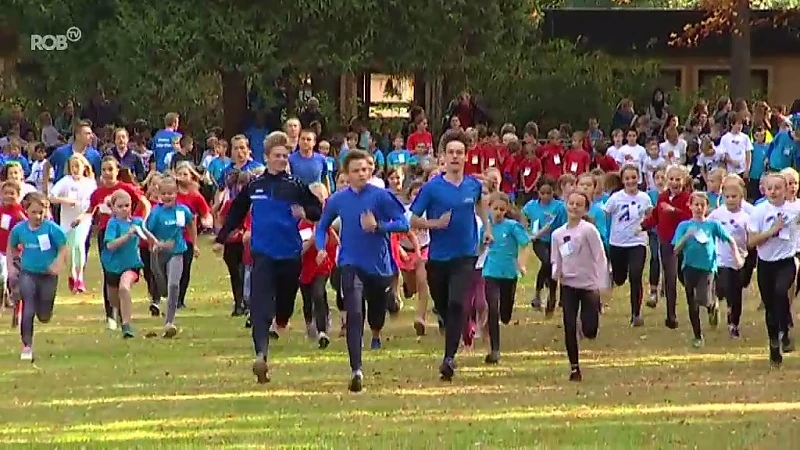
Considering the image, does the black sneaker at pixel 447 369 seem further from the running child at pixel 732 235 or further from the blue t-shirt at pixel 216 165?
the blue t-shirt at pixel 216 165

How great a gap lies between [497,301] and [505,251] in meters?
0.44

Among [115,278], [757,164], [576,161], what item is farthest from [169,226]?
[757,164]

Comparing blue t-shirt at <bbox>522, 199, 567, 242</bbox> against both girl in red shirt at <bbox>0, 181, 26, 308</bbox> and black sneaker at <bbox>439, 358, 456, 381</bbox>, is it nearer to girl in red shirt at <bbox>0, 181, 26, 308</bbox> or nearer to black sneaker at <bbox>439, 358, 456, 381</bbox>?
black sneaker at <bbox>439, 358, 456, 381</bbox>

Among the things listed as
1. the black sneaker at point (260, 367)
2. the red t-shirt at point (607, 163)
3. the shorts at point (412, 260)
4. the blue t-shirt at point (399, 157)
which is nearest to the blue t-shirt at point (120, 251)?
the shorts at point (412, 260)

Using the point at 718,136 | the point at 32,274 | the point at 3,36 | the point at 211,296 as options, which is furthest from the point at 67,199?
the point at 3,36

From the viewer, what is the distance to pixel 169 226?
16.8 metres

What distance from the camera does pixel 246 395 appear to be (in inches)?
503

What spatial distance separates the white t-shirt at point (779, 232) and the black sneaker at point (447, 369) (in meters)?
2.68

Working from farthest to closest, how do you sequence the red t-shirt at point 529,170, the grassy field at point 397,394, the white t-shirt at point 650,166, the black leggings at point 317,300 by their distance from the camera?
the red t-shirt at point 529,170 < the white t-shirt at point 650,166 < the black leggings at point 317,300 < the grassy field at point 397,394

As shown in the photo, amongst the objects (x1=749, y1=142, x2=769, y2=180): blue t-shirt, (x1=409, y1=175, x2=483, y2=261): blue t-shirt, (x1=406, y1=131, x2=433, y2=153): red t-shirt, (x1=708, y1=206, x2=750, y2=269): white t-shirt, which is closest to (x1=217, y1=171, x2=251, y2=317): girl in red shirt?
(x1=409, y1=175, x2=483, y2=261): blue t-shirt

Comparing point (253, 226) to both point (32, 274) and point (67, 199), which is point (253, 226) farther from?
point (67, 199)

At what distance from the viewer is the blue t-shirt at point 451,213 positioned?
13320 millimetres

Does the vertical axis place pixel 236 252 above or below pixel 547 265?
above

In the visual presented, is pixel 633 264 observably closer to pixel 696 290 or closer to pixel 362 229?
pixel 696 290
